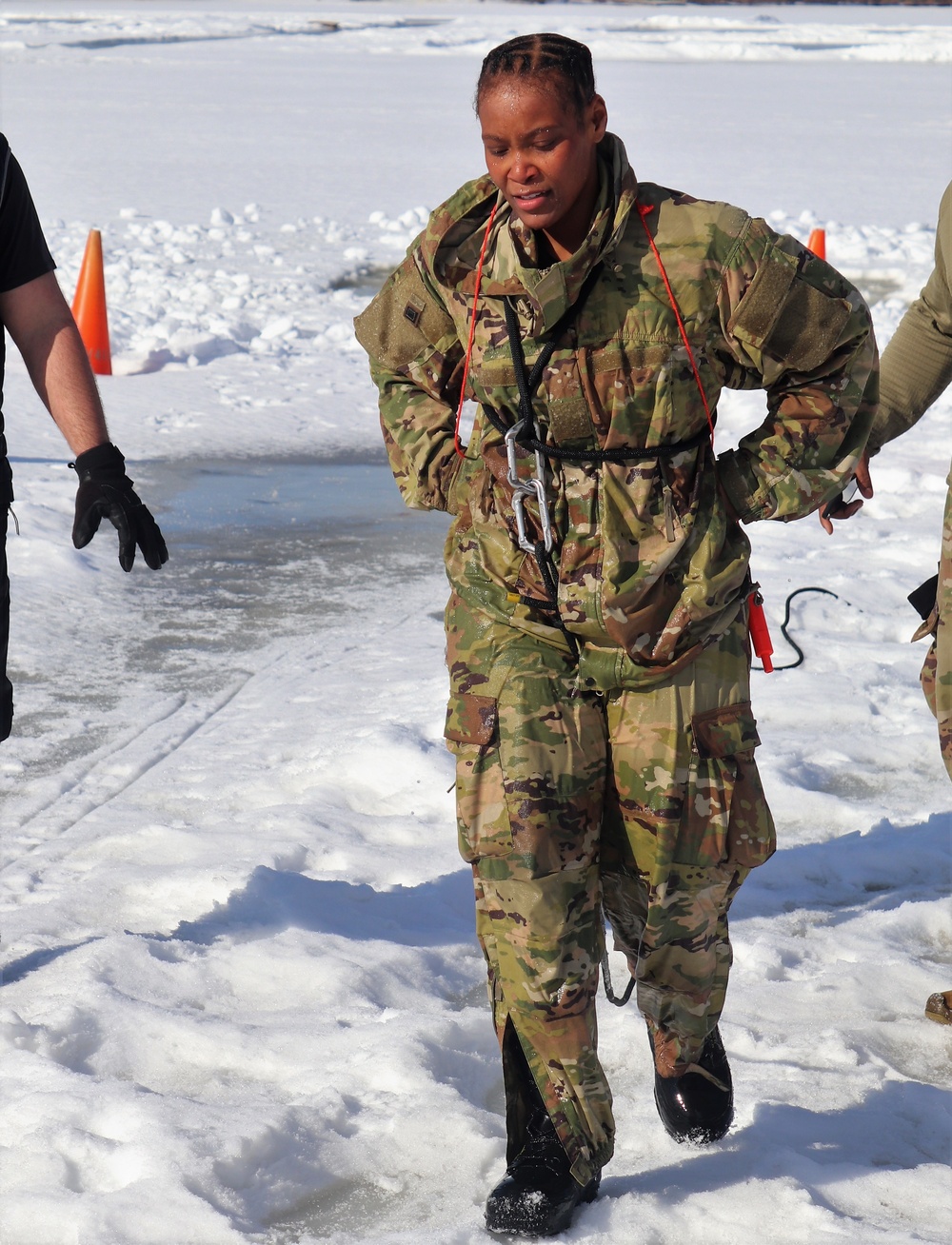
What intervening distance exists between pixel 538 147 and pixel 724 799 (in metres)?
1.00

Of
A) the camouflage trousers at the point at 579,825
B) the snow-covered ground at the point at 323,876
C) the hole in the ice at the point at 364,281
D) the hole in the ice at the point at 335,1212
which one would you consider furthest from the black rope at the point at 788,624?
the hole in the ice at the point at 364,281

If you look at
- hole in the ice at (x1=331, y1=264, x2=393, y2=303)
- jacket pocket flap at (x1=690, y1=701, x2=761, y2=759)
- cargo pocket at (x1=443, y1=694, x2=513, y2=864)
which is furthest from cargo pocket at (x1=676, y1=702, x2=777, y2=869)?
hole in the ice at (x1=331, y1=264, x2=393, y2=303)

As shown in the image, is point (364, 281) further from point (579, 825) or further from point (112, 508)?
point (579, 825)

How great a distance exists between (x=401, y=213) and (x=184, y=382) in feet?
20.4

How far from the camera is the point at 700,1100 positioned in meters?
2.44

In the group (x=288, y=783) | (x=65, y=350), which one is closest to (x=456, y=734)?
(x=65, y=350)

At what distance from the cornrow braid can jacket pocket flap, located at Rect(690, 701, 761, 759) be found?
2.96 feet

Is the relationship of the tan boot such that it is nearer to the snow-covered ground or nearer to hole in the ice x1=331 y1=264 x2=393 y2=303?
the snow-covered ground

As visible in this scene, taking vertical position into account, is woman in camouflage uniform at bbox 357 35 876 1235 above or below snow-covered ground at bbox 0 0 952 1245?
above

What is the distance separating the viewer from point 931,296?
9.01 ft

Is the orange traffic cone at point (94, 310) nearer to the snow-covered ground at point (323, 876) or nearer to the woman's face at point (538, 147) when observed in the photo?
the snow-covered ground at point (323, 876)

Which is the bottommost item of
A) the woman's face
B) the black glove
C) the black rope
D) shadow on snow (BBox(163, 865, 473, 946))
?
the black rope

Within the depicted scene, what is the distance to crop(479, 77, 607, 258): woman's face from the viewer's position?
6.78ft

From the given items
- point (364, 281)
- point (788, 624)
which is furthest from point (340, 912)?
point (364, 281)
